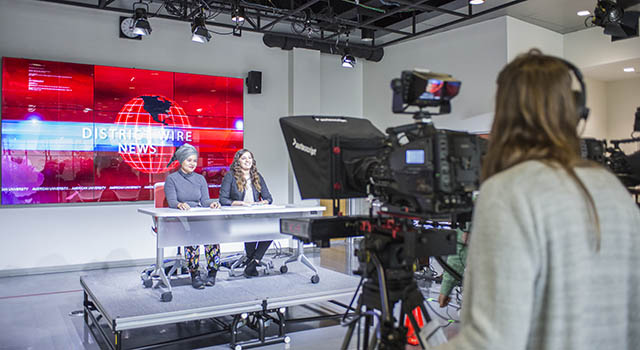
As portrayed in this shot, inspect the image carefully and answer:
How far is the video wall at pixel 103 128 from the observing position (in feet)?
18.7

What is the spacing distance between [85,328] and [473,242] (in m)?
3.67

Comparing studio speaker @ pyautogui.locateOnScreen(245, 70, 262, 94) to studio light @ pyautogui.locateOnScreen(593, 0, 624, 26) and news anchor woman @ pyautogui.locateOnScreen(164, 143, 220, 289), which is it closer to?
news anchor woman @ pyautogui.locateOnScreen(164, 143, 220, 289)

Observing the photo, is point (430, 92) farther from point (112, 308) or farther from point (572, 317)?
point (112, 308)

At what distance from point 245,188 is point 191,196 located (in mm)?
576

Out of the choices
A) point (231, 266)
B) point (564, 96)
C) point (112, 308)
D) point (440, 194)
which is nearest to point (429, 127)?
point (440, 194)

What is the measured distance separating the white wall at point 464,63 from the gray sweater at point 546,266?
503cm

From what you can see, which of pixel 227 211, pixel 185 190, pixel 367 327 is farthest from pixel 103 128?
pixel 367 327

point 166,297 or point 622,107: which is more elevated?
point 622,107

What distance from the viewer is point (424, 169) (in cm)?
147

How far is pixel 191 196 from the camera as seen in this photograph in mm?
4594

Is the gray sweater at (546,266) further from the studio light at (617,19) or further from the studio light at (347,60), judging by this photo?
the studio light at (347,60)

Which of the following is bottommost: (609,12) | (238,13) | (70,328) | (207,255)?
(70,328)

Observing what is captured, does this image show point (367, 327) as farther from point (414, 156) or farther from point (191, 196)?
point (191, 196)

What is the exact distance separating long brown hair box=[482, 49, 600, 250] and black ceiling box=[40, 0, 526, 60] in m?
5.08
